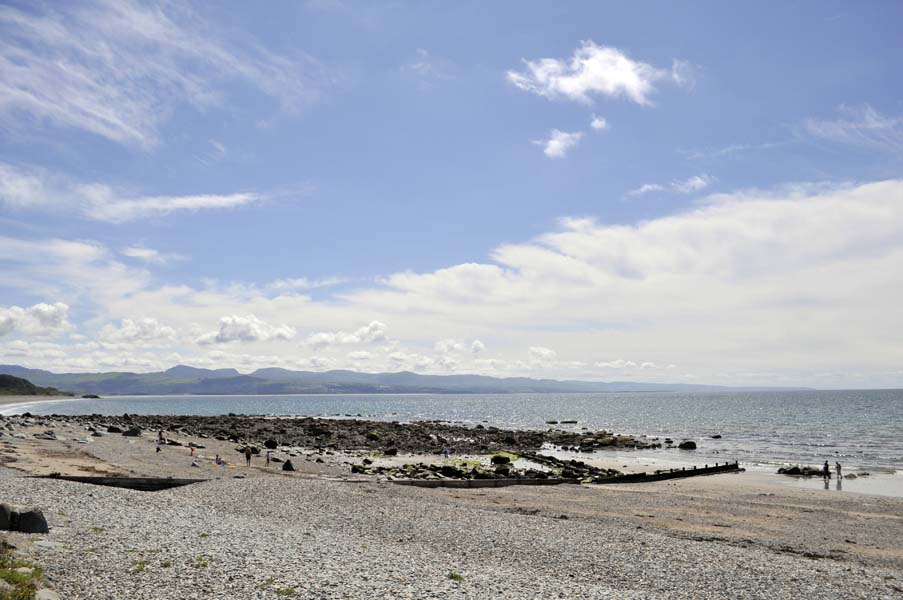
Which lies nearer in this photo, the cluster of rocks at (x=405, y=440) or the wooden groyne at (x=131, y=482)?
the wooden groyne at (x=131, y=482)

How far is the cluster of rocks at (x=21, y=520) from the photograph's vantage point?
17.0 metres

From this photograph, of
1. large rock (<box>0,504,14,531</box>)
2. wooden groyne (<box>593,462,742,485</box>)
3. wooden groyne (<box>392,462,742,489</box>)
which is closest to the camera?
large rock (<box>0,504,14,531</box>)

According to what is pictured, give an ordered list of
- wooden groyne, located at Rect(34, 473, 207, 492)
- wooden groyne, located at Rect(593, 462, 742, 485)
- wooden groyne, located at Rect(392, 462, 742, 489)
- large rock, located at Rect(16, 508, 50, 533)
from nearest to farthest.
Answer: large rock, located at Rect(16, 508, 50, 533) → wooden groyne, located at Rect(34, 473, 207, 492) → wooden groyne, located at Rect(392, 462, 742, 489) → wooden groyne, located at Rect(593, 462, 742, 485)

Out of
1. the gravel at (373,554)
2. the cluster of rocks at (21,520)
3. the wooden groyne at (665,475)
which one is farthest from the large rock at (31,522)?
the wooden groyne at (665,475)

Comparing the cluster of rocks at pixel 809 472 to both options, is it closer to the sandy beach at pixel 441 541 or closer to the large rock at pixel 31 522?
the sandy beach at pixel 441 541

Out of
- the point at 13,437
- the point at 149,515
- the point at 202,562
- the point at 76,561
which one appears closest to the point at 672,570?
the point at 202,562

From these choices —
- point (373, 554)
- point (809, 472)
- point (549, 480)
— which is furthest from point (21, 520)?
point (809, 472)

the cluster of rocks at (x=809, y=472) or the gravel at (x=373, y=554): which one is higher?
the gravel at (x=373, y=554)

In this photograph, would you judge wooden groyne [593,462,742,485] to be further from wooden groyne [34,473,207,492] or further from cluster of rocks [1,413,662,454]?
wooden groyne [34,473,207,492]

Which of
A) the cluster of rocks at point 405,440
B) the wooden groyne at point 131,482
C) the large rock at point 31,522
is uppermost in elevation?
the large rock at point 31,522

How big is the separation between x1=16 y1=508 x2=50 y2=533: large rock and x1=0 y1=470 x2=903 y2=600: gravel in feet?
1.46

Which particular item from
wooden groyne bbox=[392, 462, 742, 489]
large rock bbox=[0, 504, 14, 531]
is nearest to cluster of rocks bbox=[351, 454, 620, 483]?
wooden groyne bbox=[392, 462, 742, 489]

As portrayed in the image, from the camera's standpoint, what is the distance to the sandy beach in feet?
50.7

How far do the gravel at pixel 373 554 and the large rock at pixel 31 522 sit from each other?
0.45m
